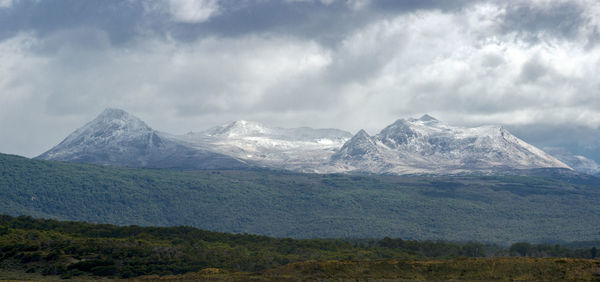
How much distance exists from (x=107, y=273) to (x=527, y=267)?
96291mm

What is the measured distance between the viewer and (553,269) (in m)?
136

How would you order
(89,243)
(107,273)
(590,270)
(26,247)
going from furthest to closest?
1. (89,243)
2. (26,247)
3. (107,273)
4. (590,270)

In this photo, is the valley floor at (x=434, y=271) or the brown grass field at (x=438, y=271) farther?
the valley floor at (x=434, y=271)

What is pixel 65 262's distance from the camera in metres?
165

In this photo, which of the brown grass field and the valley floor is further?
the valley floor

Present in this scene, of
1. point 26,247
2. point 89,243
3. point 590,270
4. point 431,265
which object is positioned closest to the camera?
point 590,270

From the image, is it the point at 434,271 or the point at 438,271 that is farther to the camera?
the point at 434,271

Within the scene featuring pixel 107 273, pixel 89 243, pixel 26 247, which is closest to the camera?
pixel 107 273

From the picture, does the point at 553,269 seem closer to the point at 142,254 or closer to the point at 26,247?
the point at 142,254

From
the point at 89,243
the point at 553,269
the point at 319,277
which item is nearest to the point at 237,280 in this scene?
the point at 319,277

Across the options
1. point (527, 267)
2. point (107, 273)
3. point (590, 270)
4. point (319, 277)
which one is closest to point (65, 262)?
point (107, 273)

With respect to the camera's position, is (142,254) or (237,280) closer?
(237,280)

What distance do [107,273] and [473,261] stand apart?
8584 cm

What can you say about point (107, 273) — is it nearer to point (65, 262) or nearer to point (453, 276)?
point (65, 262)
